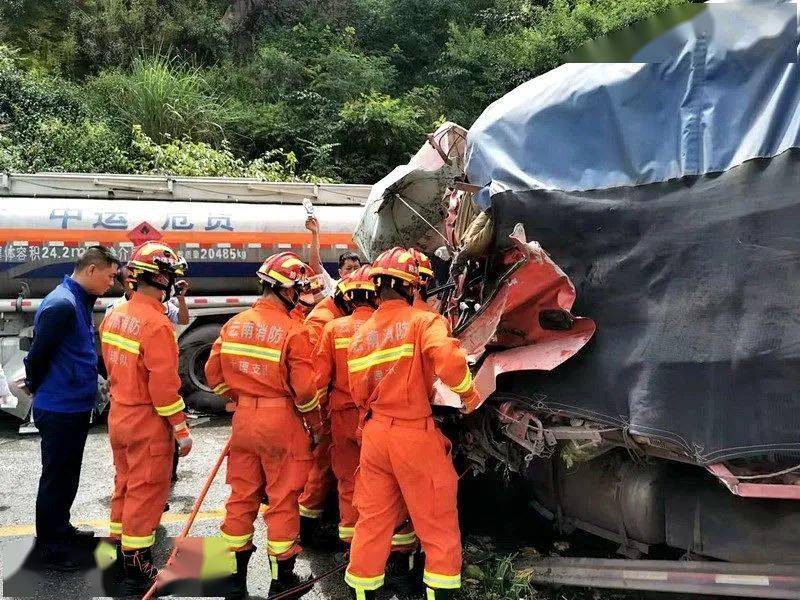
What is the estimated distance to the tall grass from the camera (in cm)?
1423

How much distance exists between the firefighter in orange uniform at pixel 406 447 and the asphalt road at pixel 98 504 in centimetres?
70

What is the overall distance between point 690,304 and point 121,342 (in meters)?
2.94

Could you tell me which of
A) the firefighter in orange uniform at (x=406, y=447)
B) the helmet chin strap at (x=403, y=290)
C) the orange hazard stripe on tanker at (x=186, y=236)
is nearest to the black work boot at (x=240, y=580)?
the firefighter in orange uniform at (x=406, y=447)

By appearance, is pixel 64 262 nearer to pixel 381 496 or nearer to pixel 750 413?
pixel 381 496

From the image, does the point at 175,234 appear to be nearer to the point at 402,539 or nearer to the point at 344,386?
the point at 344,386

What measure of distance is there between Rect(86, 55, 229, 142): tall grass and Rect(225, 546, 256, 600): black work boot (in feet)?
37.1

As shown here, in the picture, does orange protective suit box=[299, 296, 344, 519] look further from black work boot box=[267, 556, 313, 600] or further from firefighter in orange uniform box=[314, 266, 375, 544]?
black work boot box=[267, 556, 313, 600]

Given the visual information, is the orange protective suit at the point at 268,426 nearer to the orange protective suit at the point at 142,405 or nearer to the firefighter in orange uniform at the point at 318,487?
the orange protective suit at the point at 142,405

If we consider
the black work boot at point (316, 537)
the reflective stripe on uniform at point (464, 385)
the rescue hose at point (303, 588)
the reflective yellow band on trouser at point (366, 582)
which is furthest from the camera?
the black work boot at point (316, 537)

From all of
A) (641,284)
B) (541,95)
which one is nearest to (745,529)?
(641,284)

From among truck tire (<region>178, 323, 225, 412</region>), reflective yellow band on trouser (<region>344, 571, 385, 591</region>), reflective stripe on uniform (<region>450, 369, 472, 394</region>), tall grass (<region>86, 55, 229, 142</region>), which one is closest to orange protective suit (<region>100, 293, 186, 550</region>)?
reflective yellow band on trouser (<region>344, 571, 385, 591</region>)

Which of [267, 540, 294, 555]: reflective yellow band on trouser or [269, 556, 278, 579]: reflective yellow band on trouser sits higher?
[267, 540, 294, 555]: reflective yellow band on trouser

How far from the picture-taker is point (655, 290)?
313cm

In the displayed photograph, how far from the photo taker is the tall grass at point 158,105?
14227 mm
